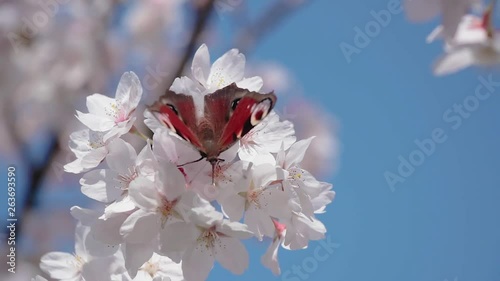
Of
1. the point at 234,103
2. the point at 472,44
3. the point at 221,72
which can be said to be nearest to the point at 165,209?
the point at 234,103

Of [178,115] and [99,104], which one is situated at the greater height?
[178,115]

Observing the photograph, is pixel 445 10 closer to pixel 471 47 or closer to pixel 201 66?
pixel 471 47

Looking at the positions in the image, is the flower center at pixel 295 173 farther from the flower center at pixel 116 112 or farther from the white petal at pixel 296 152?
the flower center at pixel 116 112

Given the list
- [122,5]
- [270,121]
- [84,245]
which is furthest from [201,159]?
[122,5]

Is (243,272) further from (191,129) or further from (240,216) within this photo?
(191,129)

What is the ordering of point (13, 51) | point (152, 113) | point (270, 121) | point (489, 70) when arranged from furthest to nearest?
1. point (13, 51)
2. point (489, 70)
3. point (270, 121)
4. point (152, 113)

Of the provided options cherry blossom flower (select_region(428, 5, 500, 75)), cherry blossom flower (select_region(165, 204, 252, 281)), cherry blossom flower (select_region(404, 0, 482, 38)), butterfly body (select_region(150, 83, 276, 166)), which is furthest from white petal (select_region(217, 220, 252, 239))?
cherry blossom flower (select_region(428, 5, 500, 75))

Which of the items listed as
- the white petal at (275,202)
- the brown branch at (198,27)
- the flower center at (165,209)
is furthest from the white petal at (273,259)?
the brown branch at (198,27)
